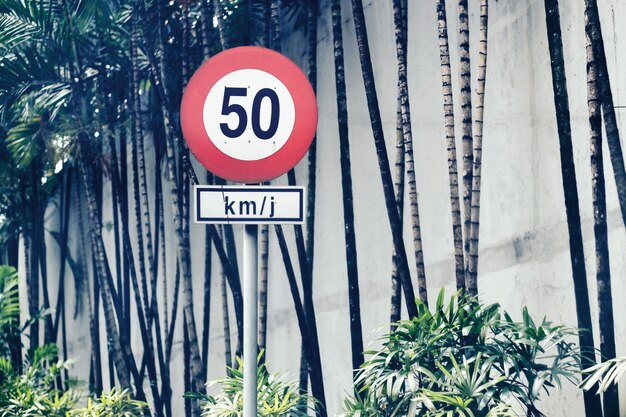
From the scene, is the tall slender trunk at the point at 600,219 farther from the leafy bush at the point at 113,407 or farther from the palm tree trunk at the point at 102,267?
the palm tree trunk at the point at 102,267

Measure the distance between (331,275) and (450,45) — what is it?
5.59 feet

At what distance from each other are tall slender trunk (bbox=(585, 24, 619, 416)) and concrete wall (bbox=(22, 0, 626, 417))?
0.03 m

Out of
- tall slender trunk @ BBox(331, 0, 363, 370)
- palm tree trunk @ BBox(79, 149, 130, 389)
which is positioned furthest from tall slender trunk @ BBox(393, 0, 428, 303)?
palm tree trunk @ BBox(79, 149, 130, 389)

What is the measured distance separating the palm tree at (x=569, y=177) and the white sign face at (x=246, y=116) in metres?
1.54

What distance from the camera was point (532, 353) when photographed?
334 cm

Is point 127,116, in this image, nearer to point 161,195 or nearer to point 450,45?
point 161,195

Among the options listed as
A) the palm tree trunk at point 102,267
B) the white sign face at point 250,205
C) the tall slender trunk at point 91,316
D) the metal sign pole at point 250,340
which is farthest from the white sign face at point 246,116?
the tall slender trunk at point 91,316

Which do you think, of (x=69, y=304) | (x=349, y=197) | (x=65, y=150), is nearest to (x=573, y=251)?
(x=349, y=197)

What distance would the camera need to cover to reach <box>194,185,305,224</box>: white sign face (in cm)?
254

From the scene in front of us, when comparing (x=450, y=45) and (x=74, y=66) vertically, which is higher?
(x=74, y=66)

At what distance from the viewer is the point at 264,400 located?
3891 mm

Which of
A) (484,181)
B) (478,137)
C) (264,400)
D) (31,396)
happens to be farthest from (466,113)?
(31,396)

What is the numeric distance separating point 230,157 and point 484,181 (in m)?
2.02

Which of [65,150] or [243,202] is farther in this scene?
[65,150]
